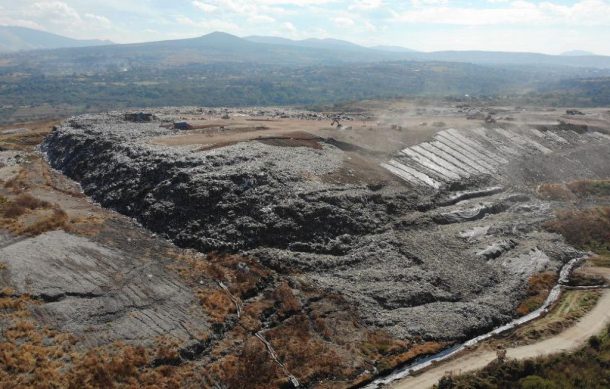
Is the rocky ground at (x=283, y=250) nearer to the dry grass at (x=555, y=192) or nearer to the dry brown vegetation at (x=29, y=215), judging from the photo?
the dry brown vegetation at (x=29, y=215)

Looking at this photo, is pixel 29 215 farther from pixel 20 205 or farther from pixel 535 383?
pixel 535 383

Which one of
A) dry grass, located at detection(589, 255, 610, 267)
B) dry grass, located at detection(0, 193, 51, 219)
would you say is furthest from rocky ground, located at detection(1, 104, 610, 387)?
dry grass, located at detection(0, 193, 51, 219)

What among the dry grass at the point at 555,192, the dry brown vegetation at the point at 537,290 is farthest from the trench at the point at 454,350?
the dry grass at the point at 555,192

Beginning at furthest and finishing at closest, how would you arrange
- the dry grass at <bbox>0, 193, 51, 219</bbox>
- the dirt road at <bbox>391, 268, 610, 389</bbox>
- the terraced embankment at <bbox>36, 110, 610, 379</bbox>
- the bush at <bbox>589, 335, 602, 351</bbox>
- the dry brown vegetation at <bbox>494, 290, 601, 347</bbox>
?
the dry grass at <bbox>0, 193, 51, 219</bbox> < the terraced embankment at <bbox>36, 110, 610, 379</bbox> < the dry brown vegetation at <bbox>494, 290, 601, 347</bbox> < the bush at <bbox>589, 335, 602, 351</bbox> < the dirt road at <bbox>391, 268, 610, 389</bbox>

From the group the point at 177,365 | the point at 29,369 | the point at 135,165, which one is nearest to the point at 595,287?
the point at 177,365

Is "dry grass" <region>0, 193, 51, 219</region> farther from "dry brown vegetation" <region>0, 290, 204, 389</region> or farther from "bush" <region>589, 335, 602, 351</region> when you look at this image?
"bush" <region>589, 335, 602, 351</region>

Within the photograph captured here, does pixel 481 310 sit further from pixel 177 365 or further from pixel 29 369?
pixel 29 369
